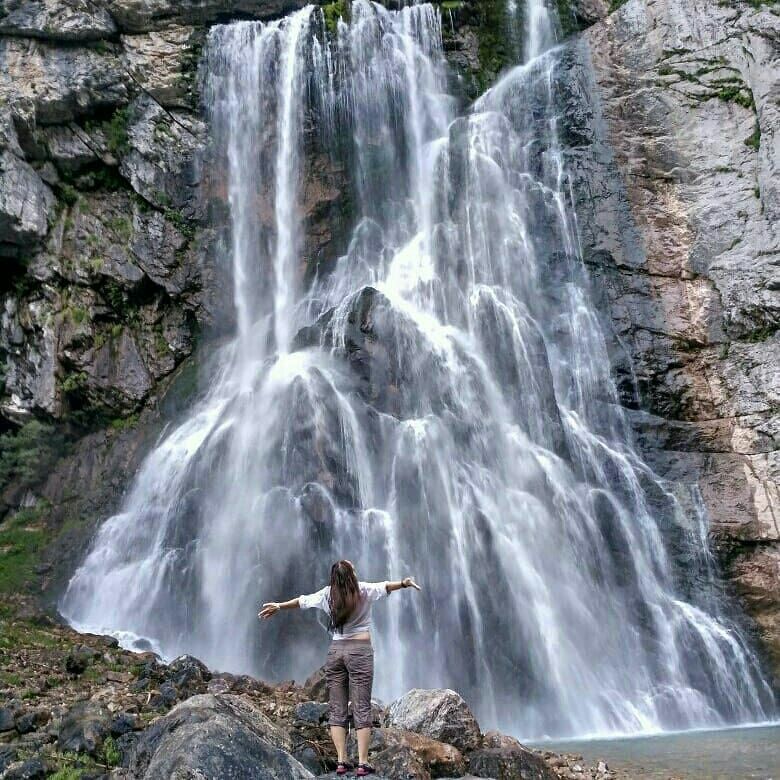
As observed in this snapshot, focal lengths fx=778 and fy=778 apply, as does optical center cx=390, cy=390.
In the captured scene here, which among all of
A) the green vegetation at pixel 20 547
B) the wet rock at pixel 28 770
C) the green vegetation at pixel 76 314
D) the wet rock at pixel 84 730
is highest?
the green vegetation at pixel 76 314

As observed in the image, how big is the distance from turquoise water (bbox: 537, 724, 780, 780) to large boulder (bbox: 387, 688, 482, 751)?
1.71 meters

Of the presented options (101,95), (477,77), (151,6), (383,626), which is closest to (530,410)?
Result: (383,626)

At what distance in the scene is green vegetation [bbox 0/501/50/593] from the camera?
15.7 metres

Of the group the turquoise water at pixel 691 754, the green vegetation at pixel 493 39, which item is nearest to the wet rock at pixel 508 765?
the turquoise water at pixel 691 754

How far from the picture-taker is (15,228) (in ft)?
64.0

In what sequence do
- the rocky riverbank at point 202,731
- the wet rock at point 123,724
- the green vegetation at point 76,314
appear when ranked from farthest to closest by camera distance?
the green vegetation at point 76,314 → the wet rock at point 123,724 → the rocky riverbank at point 202,731

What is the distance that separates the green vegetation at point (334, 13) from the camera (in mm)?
22828

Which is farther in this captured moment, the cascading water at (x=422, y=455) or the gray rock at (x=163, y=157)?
the gray rock at (x=163, y=157)

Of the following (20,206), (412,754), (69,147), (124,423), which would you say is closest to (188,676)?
(412,754)

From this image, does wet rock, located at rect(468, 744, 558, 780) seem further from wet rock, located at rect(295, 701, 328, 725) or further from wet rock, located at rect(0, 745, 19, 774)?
wet rock, located at rect(0, 745, 19, 774)

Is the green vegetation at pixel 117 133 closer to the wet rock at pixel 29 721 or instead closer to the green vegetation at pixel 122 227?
the green vegetation at pixel 122 227

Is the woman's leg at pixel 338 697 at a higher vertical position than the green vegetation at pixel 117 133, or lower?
lower

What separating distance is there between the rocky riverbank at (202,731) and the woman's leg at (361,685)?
47 cm

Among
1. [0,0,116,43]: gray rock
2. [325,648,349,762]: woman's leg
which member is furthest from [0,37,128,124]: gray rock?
[325,648,349,762]: woman's leg
